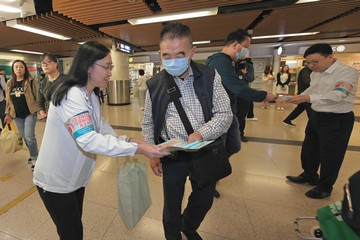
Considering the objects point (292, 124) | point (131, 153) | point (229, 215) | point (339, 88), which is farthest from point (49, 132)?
point (292, 124)

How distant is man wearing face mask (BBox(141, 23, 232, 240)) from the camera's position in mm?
1116

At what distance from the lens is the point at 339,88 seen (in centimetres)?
181

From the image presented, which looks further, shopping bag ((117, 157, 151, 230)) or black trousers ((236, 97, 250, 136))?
black trousers ((236, 97, 250, 136))

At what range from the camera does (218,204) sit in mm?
2068

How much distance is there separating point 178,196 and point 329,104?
1.74 metres

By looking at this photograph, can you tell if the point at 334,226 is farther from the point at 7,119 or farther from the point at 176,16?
the point at 176,16

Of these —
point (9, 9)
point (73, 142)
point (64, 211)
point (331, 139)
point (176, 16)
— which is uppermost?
point (176, 16)

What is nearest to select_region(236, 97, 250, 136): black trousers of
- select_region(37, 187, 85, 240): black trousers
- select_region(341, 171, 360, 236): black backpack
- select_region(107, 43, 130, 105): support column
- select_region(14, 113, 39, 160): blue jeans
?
select_region(341, 171, 360, 236): black backpack

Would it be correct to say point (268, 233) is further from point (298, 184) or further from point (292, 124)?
point (292, 124)

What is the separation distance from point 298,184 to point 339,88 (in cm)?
128

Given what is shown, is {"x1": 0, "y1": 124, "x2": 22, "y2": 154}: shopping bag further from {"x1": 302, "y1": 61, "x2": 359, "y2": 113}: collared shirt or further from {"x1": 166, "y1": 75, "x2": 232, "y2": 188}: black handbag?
{"x1": 302, "y1": 61, "x2": 359, "y2": 113}: collared shirt

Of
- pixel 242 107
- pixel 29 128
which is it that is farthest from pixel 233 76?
pixel 29 128

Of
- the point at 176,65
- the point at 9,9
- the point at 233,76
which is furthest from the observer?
the point at 9,9

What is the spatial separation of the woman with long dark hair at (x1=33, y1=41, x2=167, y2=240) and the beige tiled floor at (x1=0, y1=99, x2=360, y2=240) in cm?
84
